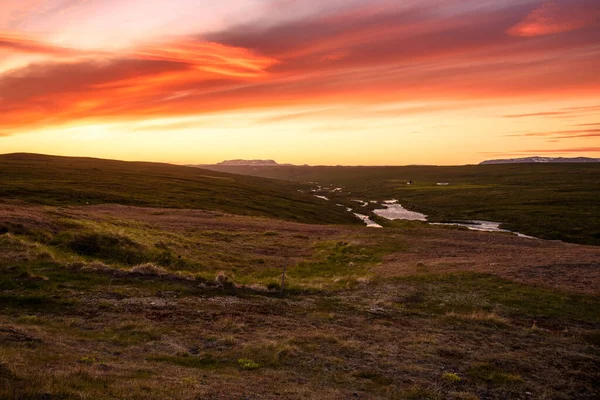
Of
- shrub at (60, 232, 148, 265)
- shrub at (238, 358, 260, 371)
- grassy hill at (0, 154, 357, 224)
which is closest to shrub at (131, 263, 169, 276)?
shrub at (60, 232, 148, 265)

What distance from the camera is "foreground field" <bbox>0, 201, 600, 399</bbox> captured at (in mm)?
15500

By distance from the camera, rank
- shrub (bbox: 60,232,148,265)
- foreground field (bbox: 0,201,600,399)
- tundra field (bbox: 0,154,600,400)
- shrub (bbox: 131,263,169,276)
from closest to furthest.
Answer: foreground field (bbox: 0,201,600,399), tundra field (bbox: 0,154,600,400), shrub (bbox: 131,263,169,276), shrub (bbox: 60,232,148,265)

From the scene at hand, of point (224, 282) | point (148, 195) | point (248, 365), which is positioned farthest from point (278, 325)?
point (148, 195)

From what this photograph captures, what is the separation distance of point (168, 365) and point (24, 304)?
11.4m

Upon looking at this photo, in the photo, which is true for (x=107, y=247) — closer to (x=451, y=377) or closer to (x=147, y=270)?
(x=147, y=270)

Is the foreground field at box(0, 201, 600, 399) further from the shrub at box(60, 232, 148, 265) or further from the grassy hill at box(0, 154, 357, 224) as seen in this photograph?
the grassy hill at box(0, 154, 357, 224)

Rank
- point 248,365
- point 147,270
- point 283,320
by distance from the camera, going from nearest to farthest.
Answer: point 248,365, point 283,320, point 147,270

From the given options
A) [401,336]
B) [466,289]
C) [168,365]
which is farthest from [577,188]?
[168,365]

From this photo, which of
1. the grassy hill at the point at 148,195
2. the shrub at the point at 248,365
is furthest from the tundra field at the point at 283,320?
the grassy hill at the point at 148,195

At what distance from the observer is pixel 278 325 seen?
920 inches

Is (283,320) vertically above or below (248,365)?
below

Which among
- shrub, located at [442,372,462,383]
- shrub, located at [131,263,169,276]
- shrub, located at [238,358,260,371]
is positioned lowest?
shrub, located at [442,372,462,383]

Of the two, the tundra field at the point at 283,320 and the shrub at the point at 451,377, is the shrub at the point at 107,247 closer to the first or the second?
the tundra field at the point at 283,320

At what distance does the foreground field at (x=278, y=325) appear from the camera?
1550 centimetres
